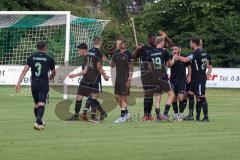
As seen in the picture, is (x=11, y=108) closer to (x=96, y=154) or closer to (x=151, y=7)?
(x=96, y=154)

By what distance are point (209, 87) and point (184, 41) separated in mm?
11157

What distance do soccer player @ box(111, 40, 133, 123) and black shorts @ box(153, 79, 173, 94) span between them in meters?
0.69

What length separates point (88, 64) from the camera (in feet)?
59.0

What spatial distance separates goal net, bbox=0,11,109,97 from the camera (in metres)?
29.3

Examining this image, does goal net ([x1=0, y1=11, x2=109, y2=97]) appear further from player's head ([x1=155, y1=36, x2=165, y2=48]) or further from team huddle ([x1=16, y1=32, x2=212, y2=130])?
player's head ([x1=155, y1=36, x2=165, y2=48])

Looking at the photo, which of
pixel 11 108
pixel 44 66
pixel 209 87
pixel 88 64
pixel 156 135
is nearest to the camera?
pixel 156 135

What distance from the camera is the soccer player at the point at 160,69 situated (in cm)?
1777

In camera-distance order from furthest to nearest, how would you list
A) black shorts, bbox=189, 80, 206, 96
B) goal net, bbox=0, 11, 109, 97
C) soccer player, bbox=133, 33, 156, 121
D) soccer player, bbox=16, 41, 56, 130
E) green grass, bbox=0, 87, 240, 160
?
goal net, bbox=0, 11, 109, 97
black shorts, bbox=189, 80, 206, 96
soccer player, bbox=133, 33, 156, 121
soccer player, bbox=16, 41, 56, 130
green grass, bbox=0, 87, 240, 160

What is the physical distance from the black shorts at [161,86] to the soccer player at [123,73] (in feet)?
2.28

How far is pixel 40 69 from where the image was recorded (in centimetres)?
1587

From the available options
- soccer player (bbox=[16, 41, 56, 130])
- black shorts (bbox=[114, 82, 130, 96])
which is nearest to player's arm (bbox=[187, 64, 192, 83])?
black shorts (bbox=[114, 82, 130, 96])

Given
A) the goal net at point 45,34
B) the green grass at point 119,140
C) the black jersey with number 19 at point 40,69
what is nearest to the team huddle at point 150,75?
the green grass at point 119,140

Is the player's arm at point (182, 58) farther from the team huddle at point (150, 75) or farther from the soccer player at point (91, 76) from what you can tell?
the soccer player at point (91, 76)

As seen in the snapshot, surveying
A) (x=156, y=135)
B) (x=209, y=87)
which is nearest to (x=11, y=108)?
(x=156, y=135)
